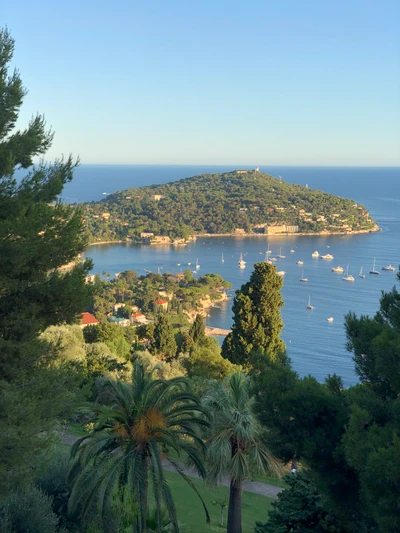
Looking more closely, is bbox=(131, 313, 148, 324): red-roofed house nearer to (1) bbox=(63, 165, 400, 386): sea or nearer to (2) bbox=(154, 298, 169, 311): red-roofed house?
(2) bbox=(154, 298, 169, 311): red-roofed house

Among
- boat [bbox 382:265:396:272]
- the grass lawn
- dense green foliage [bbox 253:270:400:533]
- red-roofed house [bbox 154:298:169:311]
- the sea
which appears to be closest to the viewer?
dense green foliage [bbox 253:270:400:533]

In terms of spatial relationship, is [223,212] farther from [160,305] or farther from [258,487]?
[258,487]

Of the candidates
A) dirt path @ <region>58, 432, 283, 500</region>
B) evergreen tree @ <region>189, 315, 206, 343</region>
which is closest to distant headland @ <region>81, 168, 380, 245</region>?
evergreen tree @ <region>189, 315, 206, 343</region>

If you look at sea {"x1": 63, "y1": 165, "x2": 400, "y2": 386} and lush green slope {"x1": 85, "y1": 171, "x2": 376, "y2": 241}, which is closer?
sea {"x1": 63, "y1": 165, "x2": 400, "y2": 386}

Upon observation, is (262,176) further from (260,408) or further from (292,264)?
(260,408)

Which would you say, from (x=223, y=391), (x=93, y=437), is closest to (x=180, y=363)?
(x=223, y=391)

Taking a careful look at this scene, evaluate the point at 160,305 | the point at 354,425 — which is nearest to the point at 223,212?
the point at 160,305

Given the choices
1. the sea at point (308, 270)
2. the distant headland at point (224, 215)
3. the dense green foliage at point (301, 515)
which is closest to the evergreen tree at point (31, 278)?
the dense green foliage at point (301, 515)
